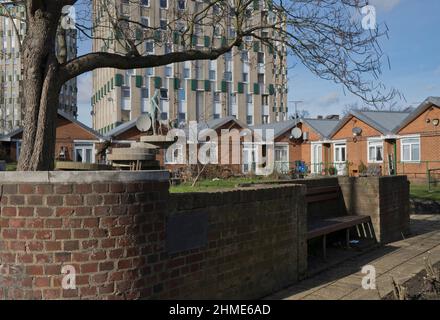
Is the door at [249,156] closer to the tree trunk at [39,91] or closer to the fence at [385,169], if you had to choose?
the fence at [385,169]

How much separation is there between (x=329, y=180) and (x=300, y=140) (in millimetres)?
31107

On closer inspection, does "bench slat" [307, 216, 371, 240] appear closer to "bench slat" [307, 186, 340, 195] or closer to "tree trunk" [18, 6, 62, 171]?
"bench slat" [307, 186, 340, 195]

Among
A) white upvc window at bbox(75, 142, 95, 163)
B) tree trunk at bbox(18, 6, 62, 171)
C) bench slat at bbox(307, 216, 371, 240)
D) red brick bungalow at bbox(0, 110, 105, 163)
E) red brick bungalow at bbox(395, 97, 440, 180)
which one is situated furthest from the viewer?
white upvc window at bbox(75, 142, 95, 163)

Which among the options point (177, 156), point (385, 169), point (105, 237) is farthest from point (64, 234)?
point (177, 156)

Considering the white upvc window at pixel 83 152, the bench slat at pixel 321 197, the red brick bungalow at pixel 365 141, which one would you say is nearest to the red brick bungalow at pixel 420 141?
the red brick bungalow at pixel 365 141

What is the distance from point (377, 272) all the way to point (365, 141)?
27926 mm

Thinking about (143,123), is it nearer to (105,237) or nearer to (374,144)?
(105,237)

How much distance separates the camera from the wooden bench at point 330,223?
8.56 meters

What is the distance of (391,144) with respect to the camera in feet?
106

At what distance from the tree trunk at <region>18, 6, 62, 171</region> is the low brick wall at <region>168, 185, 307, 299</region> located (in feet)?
5.85

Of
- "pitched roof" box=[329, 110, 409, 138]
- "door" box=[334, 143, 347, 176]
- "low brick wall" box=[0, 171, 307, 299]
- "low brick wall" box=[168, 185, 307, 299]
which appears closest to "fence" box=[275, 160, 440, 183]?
"door" box=[334, 143, 347, 176]

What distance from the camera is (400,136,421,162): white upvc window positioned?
3000 cm
